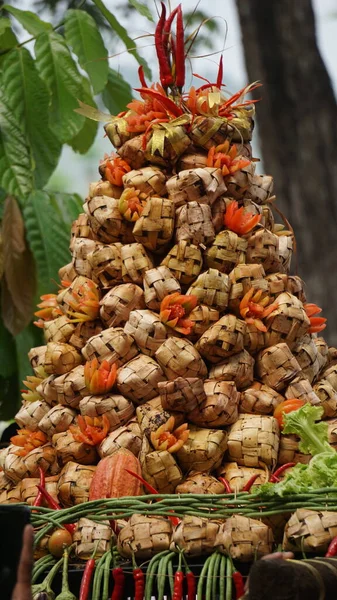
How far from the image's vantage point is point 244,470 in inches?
84.6

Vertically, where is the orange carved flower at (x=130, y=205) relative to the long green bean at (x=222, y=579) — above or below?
above

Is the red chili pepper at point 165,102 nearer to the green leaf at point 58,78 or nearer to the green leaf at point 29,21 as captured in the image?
the green leaf at point 58,78

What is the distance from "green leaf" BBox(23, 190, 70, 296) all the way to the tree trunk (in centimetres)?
230

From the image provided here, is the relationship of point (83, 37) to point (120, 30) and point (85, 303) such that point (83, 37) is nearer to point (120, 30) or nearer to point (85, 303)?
point (120, 30)

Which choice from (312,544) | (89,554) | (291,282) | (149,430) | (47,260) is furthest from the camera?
(47,260)

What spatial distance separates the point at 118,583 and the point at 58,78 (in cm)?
210

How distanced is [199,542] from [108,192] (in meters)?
0.99

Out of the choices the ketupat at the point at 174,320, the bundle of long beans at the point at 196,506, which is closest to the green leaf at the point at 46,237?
the ketupat at the point at 174,320

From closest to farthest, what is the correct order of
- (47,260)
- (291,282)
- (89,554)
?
1. (89,554)
2. (291,282)
3. (47,260)

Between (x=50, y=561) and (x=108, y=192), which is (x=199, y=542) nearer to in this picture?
(x=50, y=561)

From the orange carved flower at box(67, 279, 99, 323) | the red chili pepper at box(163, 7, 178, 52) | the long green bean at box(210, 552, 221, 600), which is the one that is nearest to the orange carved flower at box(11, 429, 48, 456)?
the orange carved flower at box(67, 279, 99, 323)

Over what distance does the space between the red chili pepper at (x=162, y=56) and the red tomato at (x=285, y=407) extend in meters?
0.93

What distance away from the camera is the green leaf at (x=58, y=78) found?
136 inches

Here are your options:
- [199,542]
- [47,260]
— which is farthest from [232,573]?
[47,260]
